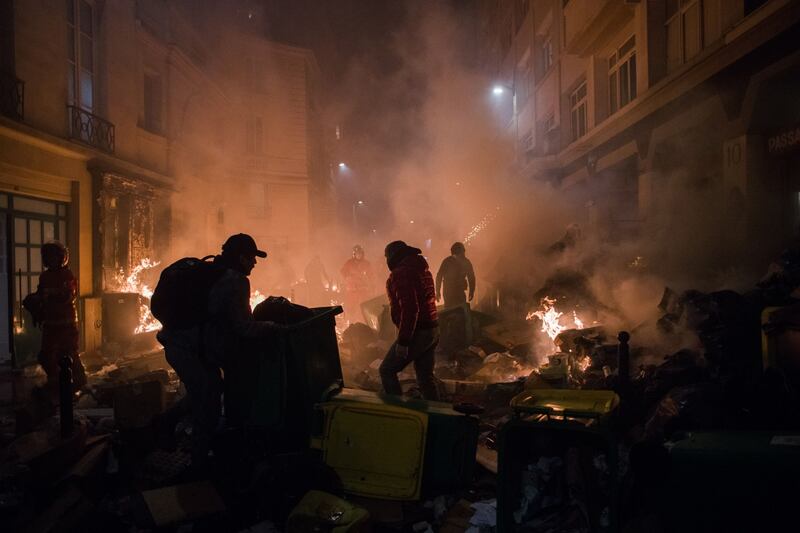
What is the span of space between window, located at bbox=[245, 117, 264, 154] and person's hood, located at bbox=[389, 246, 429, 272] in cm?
2091

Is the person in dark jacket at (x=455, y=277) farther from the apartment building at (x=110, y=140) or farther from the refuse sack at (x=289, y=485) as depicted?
the apartment building at (x=110, y=140)

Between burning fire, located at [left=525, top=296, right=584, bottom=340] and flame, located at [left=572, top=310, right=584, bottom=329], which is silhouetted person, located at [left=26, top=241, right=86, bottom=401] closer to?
burning fire, located at [left=525, top=296, right=584, bottom=340]

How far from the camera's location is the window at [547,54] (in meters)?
17.7

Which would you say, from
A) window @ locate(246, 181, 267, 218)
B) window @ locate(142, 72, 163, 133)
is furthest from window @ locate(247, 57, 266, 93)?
window @ locate(142, 72, 163, 133)

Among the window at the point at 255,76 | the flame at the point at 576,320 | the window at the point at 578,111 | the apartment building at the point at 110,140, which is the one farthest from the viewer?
the window at the point at 255,76

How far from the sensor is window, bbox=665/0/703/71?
Result: 8.89 metres

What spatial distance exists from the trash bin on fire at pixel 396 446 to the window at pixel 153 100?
12867 mm

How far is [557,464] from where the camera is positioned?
347 centimetres

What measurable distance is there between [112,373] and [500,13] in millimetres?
23268

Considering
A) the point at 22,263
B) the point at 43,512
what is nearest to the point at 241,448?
the point at 43,512

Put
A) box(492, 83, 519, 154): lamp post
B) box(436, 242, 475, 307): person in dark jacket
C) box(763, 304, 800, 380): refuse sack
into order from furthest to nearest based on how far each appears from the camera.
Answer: box(492, 83, 519, 154): lamp post → box(436, 242, 475, 307): person in dark jacket → box(763, 304, 800, 380): refuse sack

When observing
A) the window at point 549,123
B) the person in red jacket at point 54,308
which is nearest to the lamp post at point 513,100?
the window at point 549,123

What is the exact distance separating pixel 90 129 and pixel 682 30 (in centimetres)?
1101

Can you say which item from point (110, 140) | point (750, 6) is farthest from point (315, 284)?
point (750, 6)
